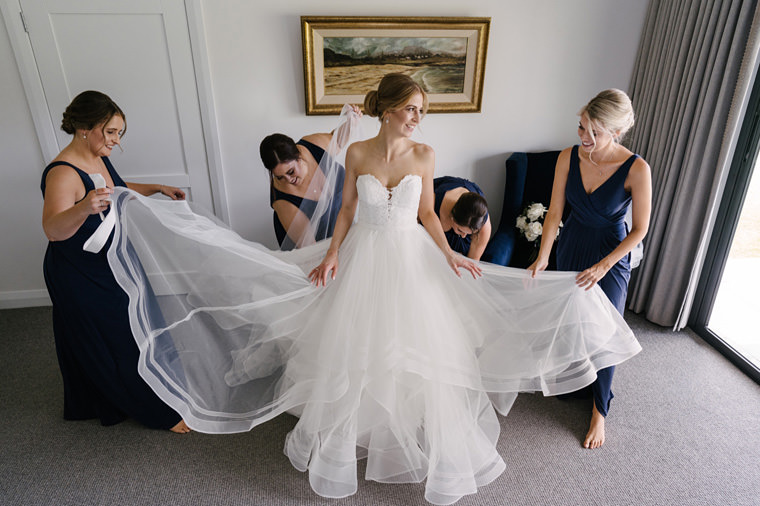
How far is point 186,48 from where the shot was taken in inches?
119

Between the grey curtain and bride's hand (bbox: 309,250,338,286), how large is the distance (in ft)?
7.56

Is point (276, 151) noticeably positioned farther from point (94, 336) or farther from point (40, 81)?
point (40, 81)

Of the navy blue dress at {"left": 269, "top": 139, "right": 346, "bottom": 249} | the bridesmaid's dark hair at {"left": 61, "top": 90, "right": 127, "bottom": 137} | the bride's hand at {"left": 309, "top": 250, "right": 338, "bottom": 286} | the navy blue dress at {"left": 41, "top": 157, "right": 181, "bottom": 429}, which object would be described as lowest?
the navy blue dress at {"left": 41, "top": 157, "right": 181, "bottom": 429}

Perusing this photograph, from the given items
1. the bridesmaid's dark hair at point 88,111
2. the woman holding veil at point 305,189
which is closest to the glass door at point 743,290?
the woman holding veil at point 305,189

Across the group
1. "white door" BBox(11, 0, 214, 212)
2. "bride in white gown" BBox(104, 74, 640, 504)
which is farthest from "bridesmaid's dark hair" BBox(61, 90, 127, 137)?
"white door" BBox(11, 0, 214, 212)

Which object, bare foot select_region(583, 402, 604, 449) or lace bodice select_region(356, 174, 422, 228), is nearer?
lace bodice select_region(356, 174, 422, 228)

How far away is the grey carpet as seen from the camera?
200 cm

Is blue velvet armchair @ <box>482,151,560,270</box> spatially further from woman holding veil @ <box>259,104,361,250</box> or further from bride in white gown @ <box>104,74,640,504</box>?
woman holding veil @ <box>259,104,361,250</box>

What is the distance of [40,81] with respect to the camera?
297cm

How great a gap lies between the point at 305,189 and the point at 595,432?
1.98 meters

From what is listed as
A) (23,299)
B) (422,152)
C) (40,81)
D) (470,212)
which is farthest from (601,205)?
(23,299)

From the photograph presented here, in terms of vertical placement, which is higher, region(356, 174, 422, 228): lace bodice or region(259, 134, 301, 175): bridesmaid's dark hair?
region(259, 134, 301, 175): bridesmaid's dark hair

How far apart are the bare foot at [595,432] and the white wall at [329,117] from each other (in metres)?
1.92

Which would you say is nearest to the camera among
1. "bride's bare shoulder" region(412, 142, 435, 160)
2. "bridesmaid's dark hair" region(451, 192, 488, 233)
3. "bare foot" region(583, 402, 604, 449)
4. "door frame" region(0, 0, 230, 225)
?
"bride's bare shoulder" region(412, 142, 435, 160)
